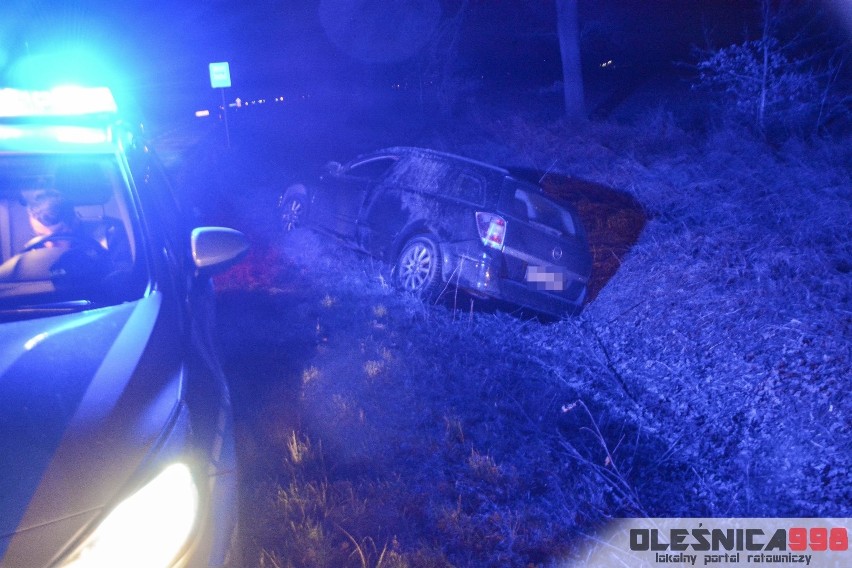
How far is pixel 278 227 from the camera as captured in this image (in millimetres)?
9305

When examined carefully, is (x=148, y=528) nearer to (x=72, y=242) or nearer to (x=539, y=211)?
(x=72, y=242)

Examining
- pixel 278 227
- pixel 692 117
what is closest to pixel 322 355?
pixel 278 227

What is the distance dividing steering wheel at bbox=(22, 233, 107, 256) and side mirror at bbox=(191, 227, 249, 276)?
0.48m

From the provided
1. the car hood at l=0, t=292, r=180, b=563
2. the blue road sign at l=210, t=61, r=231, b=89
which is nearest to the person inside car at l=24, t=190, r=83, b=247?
the car hood at l=0, t=292, r=180, b=563

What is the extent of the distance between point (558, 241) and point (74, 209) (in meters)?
4.10

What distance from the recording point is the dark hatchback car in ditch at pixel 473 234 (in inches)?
233

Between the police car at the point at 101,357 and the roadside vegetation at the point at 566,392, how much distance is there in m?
0.92

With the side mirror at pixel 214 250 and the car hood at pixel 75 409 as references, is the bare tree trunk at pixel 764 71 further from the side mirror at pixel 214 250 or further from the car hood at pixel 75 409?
the car hood at pixel 75 409

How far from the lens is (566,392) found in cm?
471

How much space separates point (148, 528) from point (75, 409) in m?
0.52

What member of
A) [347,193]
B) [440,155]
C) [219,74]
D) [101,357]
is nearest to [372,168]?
[347,193]

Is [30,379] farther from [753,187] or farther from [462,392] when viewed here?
[753,187]

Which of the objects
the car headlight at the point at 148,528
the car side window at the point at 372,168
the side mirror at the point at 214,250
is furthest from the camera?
the car side window at the point at 372,168

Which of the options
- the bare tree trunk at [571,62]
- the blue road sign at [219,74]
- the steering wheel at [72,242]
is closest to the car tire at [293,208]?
the steering wheel at [72,242]
